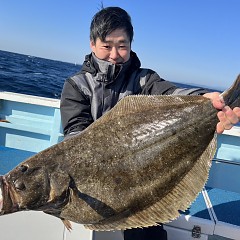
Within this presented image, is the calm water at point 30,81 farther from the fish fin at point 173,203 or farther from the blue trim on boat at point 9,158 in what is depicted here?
the fish fin at point 173,203

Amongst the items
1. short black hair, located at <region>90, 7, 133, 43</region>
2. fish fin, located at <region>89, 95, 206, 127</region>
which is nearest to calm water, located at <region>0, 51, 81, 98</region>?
short black hair, located at <region>90, 7, 133, 43</region>

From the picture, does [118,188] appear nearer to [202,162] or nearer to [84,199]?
[84,199]

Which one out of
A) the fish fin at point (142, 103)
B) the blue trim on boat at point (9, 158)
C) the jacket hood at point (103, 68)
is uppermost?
the jacket hood at point (103, 68)

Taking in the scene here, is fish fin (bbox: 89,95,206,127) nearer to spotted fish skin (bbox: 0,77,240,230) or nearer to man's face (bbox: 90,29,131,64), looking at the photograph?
spotted fish skin (bbox: 0,77,240,230)

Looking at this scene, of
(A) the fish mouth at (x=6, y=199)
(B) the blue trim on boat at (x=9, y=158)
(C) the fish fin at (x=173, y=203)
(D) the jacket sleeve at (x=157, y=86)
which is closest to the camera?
(A) the fish mouth at (x=6, y=199)

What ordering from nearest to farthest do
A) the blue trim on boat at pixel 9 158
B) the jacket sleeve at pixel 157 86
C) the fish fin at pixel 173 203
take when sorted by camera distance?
1. the fish fin at pixel 173 203
2. the jacket sleeve at pixel 157 86
3. the blue trim on boat at pixel 9 158

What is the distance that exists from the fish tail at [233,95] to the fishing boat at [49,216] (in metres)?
1.54

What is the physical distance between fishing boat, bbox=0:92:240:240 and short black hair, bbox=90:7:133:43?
173 cm

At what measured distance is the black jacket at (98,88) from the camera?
2.96 meters

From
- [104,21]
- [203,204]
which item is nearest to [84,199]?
[104,21]

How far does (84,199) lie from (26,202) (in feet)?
1.15

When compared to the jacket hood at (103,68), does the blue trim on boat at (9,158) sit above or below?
below

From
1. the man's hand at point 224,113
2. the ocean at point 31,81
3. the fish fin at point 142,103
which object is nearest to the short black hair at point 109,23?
the fish fin at point 142,103

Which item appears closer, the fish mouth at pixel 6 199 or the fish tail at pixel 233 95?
the fish mouth at pixel 6 199
